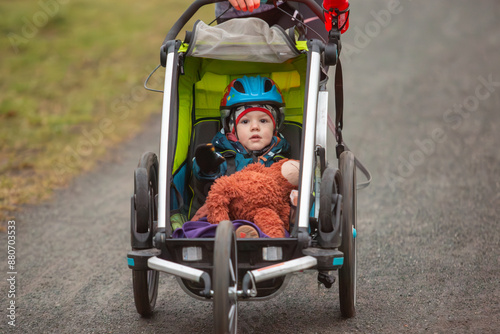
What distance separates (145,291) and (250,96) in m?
1.38

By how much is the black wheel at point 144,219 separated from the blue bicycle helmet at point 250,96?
2.22 ft

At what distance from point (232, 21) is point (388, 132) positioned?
4376 mm

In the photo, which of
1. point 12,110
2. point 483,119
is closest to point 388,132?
point 483,119

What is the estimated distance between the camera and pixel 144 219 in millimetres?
3236

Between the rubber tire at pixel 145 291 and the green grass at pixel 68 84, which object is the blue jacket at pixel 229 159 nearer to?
the rubber tire at pixel 145 291

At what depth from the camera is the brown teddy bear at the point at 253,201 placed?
11.0 feet

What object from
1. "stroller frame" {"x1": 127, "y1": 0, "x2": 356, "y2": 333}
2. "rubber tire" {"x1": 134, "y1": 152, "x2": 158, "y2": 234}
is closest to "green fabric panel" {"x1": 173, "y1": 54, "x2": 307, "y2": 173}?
"stroller frame" {"x1": 127, "y1": 0, "x2": 356, "y2": 333}

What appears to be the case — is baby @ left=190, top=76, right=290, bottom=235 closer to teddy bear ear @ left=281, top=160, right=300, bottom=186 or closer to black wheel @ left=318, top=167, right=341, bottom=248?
teddy bear ear @ left=281, top=160, right=300, bottom=186

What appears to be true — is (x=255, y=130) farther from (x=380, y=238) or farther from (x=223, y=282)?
(x=380, y=238)

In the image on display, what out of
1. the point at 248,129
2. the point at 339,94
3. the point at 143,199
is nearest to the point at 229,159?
the point at 248,129

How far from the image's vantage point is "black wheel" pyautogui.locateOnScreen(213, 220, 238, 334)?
2.68m

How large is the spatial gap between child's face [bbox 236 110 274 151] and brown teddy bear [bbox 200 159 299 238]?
408 mm

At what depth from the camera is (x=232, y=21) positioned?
12.8 feet

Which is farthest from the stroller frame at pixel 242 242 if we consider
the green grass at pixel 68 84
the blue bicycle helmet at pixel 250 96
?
the green grass at pixel 68 84
